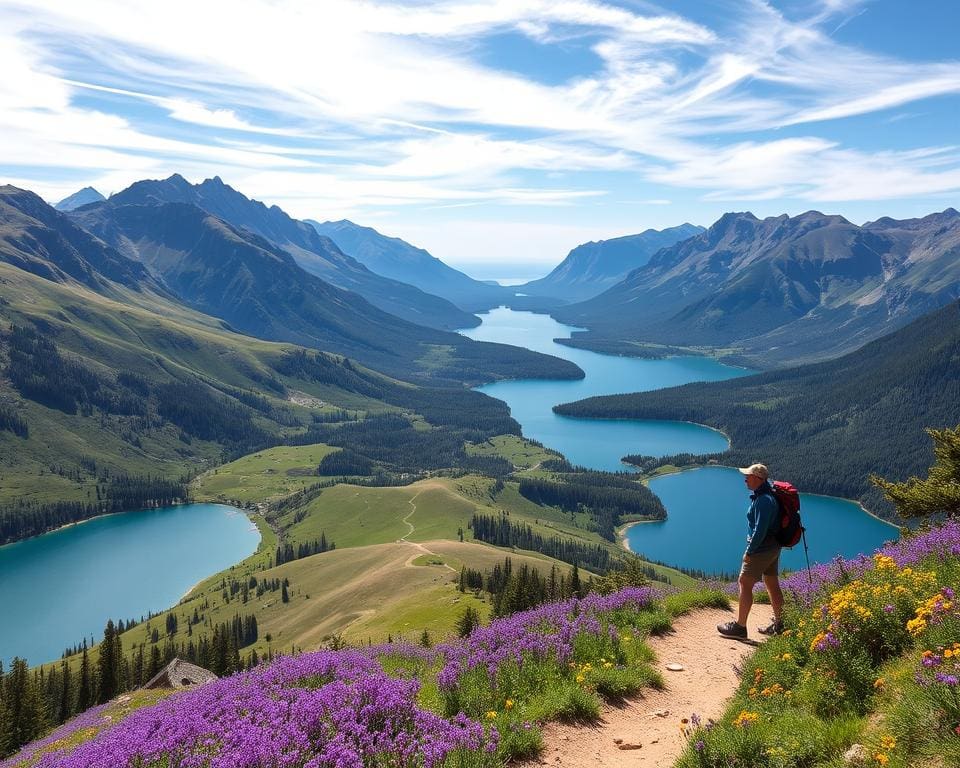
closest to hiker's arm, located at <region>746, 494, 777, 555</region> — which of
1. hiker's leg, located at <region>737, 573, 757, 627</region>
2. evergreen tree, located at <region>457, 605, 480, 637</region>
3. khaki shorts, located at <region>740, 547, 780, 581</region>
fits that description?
khaki shorts, located at <region>740, 547, 780, 581</region>

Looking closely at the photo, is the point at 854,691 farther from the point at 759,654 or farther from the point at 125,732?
the point at 125,732

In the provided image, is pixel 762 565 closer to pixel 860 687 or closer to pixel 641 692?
pixel 641 692

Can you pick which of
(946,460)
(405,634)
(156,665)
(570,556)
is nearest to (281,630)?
(156,665)

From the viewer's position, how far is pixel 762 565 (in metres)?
16.8

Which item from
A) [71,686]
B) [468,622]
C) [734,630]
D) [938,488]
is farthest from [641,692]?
[71,686]

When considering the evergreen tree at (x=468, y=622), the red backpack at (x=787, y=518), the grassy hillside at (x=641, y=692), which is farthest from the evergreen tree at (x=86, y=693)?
the red backpack at (x=787, y=518)

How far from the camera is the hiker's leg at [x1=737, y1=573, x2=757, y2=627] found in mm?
16969

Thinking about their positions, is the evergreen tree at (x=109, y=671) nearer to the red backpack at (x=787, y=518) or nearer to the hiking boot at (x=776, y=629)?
the hiking boot at (x=776, y=629)

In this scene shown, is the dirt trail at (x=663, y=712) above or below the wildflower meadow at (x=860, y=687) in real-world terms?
below

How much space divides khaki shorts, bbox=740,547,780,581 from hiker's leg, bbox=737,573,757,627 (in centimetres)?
10

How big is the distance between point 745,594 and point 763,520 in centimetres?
236

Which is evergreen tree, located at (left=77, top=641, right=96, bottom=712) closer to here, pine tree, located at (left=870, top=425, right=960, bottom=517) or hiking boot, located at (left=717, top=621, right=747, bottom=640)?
hiking boot, located at (left=717, top=621, right=747, bottom=640)

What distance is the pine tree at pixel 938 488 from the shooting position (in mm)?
30562

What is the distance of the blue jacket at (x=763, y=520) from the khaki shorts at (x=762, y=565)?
12 centimetres
